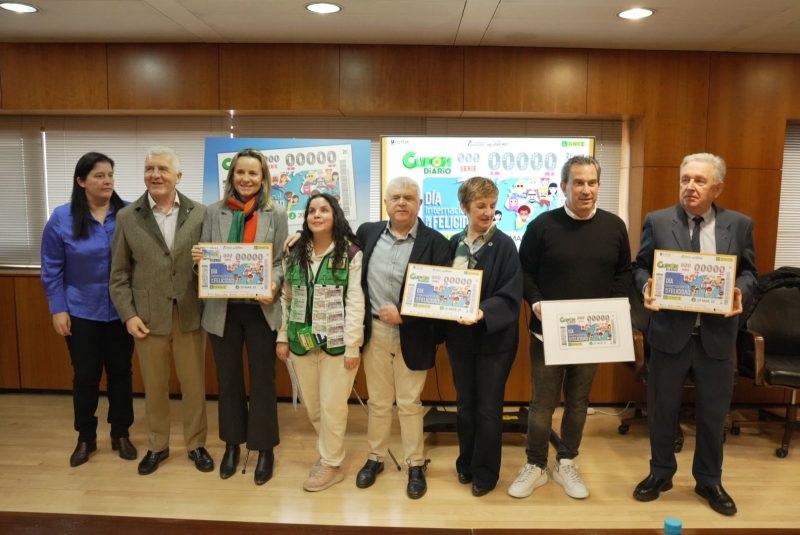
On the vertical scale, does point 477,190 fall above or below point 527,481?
above

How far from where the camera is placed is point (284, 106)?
3.90m

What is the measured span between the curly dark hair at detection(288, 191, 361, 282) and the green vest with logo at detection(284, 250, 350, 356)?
2cm

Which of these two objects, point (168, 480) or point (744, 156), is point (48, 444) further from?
point (744, 156)

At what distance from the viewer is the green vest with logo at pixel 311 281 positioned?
2.64m

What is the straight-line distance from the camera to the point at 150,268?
2.80 m

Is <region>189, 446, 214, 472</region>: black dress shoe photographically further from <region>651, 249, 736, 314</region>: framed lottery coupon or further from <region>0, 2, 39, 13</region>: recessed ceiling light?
<region>0, 2, 39, 13</region>: recessed ceiling light

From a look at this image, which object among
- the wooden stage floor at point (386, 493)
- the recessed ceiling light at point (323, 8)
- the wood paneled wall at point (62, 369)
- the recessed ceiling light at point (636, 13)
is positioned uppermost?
the recessed ceiling light at point (323, 8)

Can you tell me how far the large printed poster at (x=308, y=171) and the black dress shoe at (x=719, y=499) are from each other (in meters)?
2.34

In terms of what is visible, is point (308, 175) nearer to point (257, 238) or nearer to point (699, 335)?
point (257, 238)

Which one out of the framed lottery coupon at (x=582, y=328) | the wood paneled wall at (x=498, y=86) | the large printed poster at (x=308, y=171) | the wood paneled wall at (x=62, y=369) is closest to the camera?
the framed lottery coupon at (x=582, y=328)

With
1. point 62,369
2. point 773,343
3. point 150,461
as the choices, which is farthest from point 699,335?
point 62,369

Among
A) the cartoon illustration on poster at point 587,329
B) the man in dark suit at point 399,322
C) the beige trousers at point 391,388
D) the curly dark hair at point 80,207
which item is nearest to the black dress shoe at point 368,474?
the man in dark suit at point 399,322

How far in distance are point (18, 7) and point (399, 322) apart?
2.76 m

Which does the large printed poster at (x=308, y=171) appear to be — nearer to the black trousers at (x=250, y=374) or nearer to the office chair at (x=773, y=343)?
the black trousers at (x=250, y=374)
